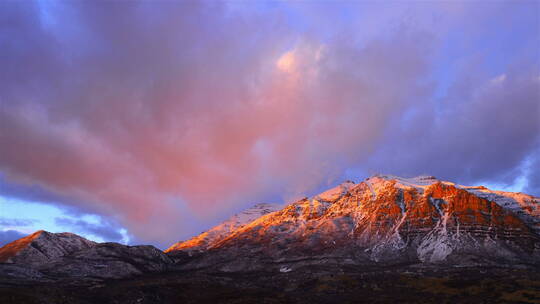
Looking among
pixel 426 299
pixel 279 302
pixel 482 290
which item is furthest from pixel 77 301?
pixel 482 290

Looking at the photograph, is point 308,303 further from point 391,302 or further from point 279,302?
point 391,302

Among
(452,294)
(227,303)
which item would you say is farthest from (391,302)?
(227,303)

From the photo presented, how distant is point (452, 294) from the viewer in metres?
194

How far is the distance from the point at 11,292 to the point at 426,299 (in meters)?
183

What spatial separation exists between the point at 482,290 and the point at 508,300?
20.4 meters

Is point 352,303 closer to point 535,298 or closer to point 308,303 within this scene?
point 308,303

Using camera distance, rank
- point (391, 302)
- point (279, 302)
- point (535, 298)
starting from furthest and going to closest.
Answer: point (279, 302)
point (391, 302)
point (535, 298)

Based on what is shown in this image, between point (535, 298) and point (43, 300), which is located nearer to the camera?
point (535, 298)

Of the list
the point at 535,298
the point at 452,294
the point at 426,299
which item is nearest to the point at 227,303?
the point at 426,299

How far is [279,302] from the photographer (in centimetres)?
19850

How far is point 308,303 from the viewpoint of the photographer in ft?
645

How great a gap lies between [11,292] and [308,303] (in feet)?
436

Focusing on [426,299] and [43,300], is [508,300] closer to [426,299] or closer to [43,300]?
[426,299]

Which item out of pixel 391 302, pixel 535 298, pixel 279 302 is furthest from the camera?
pixel 279 302
